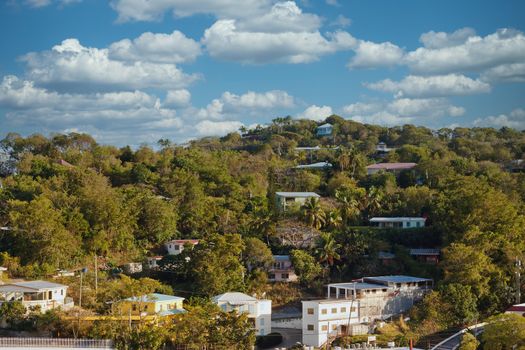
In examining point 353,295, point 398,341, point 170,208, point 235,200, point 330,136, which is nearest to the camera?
point 398,341

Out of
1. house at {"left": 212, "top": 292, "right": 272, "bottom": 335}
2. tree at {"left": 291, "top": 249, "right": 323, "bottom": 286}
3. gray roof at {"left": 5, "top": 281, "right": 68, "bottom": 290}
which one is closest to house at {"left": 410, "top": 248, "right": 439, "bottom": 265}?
tree at {"left": 291, "top": 249, "right": 323, "bottom": 286}

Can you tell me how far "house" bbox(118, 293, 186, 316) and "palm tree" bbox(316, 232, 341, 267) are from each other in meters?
9.95

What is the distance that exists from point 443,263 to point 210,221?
16246mm

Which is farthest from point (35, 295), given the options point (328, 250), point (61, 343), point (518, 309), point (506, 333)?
point (518, 309)

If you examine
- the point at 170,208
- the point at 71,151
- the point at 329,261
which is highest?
the point at 71,151

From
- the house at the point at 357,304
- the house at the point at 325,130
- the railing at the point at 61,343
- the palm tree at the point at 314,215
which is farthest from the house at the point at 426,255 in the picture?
the house at the point at 325,130

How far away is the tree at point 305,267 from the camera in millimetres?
40469

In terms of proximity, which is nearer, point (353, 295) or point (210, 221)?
point (353, 295)

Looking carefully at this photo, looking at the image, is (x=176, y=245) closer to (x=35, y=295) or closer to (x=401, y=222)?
(x=35, y=295)

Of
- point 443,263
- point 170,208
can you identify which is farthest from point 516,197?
point 170,208

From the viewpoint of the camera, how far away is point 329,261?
138ft

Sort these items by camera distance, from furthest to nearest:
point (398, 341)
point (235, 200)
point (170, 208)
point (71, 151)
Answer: point (71, 151) → point (235, 200) → point (170, 208) → point (398, 341)

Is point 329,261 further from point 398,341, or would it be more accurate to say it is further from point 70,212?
point 70,212

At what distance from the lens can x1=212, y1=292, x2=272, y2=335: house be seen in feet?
114
